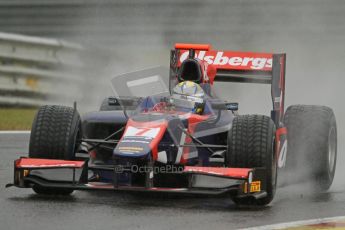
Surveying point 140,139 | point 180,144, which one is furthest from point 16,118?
point 140,139

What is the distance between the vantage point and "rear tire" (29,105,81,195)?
9.12 meters

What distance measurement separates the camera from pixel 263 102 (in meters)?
15.4

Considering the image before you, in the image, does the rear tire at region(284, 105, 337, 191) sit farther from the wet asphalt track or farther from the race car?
the wet asphalt track

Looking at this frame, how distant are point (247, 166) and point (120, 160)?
3.47 feet

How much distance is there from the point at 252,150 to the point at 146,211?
1.13 metres

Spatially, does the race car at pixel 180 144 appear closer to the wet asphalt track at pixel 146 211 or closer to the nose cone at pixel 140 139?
the nose cone at pixel 140 139

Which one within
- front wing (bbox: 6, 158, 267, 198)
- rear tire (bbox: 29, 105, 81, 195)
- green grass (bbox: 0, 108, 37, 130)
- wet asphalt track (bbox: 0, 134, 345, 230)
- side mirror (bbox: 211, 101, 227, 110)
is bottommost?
green grass (bbox: 0, 108, 37, 130)

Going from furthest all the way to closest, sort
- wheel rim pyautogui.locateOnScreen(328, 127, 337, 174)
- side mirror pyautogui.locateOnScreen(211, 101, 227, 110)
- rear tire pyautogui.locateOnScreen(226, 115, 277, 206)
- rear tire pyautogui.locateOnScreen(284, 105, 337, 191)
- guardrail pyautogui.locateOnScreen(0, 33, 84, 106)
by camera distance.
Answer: guardrail pyautogui.locateOnScreen(0, 33, 84, 106) < wheel rim pyautogui.locateOnScreen(328, 127, 337, 174) < rear tire pyautogui.locateOnScreen(284, 105, 337, 191) < side mirror pyautogui.locateOnScreen(211, 101, 227, 110) < rear tire pyautogui.locateOnScreen(226, 115, 277, 206)

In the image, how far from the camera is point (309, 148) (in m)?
10.2

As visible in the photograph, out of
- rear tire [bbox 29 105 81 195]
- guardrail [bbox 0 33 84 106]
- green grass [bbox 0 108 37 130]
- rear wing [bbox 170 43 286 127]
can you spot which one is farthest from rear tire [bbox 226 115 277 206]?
guardrail [bbox 0 33 84 106]

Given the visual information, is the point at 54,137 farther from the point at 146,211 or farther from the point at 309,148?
the point at 309,148

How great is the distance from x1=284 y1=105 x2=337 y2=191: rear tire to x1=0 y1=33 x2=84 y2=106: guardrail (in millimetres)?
6661

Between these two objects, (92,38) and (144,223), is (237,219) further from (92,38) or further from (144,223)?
(92,38)

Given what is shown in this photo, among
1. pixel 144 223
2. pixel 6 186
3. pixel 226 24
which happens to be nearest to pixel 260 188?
pixel 144 223
